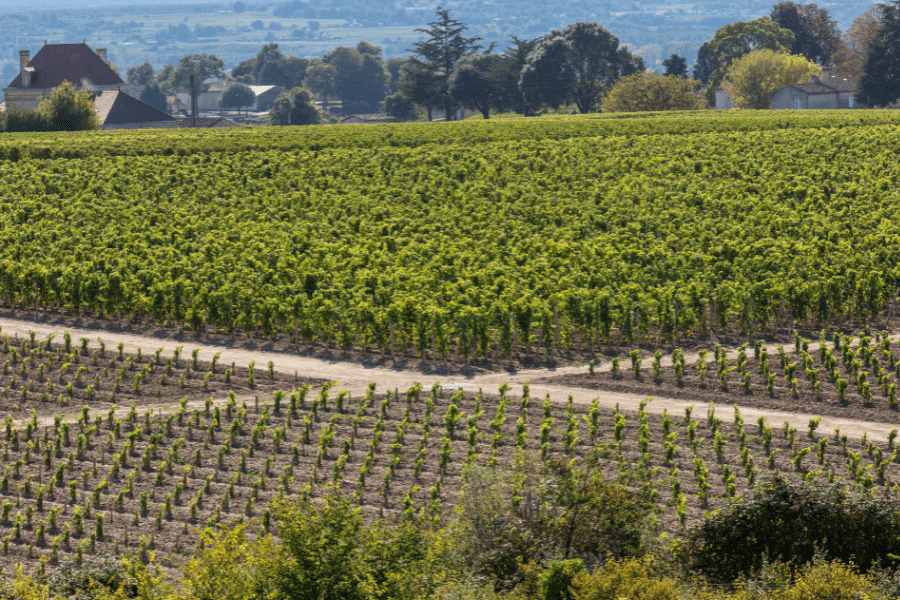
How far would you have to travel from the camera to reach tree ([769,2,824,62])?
143875mm

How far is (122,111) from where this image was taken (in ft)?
370

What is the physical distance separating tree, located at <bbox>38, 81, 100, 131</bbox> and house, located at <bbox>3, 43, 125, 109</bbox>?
42.2m

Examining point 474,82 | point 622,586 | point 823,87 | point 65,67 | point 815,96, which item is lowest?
point 622,586

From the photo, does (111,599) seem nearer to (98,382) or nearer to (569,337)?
(98,382)

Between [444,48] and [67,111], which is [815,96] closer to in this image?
[444,48]

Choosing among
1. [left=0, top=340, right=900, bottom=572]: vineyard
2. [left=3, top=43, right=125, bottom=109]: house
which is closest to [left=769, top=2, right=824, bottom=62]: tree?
[left=3, top=43, right=125, bottom=109]: house

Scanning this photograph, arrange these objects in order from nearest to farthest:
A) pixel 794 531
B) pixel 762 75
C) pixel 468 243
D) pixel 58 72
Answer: pixel 794 531, pixel 468 243, pixel 762 75, pixel 58 72

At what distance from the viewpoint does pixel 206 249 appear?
87.5 feet

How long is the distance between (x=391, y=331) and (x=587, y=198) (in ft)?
53.5

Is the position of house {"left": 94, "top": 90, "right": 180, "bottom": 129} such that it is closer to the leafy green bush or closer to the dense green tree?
the dense green tree

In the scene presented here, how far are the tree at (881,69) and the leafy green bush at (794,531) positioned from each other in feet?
330

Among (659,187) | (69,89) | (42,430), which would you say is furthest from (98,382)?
(69,89)

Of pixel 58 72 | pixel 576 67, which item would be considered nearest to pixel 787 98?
pixel 576 67

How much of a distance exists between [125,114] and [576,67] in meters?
51.6
